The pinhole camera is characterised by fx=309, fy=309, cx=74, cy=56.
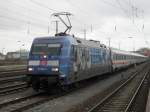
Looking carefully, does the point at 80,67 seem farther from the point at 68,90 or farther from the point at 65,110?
the point at 65,110

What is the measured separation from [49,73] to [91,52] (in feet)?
20.5

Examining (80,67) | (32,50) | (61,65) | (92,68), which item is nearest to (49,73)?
(61,65)

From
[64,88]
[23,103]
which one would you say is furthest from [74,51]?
[23,103]

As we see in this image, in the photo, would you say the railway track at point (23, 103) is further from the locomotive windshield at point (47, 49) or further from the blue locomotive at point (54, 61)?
the locomotive windshield at point (47, 49)

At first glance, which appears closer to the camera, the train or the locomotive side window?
the train

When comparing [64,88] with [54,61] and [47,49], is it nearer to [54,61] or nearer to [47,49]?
[54,61]

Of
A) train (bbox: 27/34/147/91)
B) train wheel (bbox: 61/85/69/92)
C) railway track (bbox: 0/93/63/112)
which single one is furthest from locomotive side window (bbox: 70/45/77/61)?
railway track (bbox: 0/93/63/112)

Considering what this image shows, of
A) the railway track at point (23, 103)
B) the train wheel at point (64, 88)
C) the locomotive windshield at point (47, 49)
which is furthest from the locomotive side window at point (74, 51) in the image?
the railway track at point (23, 103)

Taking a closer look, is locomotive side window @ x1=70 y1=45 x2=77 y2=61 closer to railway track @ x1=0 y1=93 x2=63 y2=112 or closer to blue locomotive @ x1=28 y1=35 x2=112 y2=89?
blue locomotive @ x1=28 y1=35 x2=112 y2=89

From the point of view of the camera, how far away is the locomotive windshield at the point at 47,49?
16328 millimetres

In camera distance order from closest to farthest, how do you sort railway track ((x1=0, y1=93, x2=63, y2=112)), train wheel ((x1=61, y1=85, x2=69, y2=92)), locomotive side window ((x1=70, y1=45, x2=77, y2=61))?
1. railway track ((x1=0, y1=93, x2=63, y2=112))
2. train wheel ((x1=61, y1=85, x2=69, y2=92))
3. locomotive side window ((x1=70, y1=45, x2=77, y2=61))

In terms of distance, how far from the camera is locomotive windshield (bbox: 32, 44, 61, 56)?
643 inches

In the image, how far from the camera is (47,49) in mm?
16641

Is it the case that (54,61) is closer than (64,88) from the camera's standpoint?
Yes
